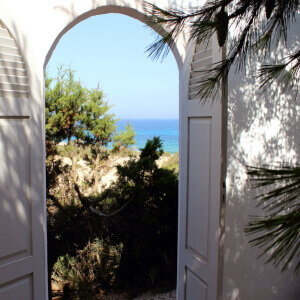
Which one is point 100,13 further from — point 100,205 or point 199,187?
point 100,205

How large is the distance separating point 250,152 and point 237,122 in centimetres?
21

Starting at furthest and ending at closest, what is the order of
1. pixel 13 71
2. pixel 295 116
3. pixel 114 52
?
pixel 114 52, pixel 295 116, pixel 13 71

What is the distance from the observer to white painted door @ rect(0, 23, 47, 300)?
5.64 ft

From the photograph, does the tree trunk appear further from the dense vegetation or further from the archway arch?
the archway arch

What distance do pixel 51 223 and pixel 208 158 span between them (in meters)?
2.79

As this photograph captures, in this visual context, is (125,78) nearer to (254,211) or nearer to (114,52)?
(114,52)

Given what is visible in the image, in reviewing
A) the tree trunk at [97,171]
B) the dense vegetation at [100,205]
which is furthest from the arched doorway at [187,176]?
the tree trunk at [97,171]

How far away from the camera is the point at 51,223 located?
434cm

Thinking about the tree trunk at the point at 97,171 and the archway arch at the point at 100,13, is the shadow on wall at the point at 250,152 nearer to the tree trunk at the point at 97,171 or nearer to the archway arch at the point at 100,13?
the archway arch at the point at 100,13

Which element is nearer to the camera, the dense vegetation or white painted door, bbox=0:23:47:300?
white painted door, bbox=0:23:47:300

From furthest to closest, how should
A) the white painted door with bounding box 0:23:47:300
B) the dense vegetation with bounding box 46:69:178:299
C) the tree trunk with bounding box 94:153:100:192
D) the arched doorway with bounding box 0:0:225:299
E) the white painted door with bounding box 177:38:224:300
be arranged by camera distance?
1. the tree trunk with bounding box 94:153:100:192
2. the dense vegetation with bounding box 46:69:178:299
3. the white painted door with bounding box 177:38:224:300
4. the arched doorway with bounding box 0:0:225:299
5. the white painted door with bounding box 0:23:47:300

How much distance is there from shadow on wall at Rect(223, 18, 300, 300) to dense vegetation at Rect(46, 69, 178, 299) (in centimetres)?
223

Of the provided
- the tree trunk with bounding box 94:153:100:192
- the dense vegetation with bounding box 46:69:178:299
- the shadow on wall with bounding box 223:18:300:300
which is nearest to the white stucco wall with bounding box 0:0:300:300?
the shadow on wall with bounding box 223:18:300:300

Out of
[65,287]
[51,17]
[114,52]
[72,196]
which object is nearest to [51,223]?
[72,196]
